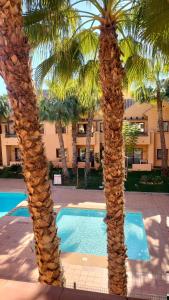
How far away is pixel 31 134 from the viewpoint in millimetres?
3717

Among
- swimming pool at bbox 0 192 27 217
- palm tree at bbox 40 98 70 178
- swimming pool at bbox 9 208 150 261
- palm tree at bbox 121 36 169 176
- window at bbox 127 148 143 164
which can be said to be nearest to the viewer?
palm tree at bbox 121 36 169 176

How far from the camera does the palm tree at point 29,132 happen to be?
11.1ft

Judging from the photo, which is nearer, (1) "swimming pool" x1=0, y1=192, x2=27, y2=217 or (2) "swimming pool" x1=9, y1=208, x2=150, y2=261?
(2) "swimming pool" x1=9, y1=208, x2=150, y2=261

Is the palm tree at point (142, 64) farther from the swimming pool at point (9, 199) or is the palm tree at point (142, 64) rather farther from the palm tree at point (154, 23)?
the swimming pool at point (9, 199)

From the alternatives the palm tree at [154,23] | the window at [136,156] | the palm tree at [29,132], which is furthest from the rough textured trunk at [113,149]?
the window at [136,156]

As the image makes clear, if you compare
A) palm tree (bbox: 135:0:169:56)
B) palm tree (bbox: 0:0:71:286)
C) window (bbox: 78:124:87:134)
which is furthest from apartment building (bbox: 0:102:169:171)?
palm tree (bbox: 0:0:71:286)

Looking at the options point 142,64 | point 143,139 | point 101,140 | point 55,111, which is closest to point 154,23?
point 142,64

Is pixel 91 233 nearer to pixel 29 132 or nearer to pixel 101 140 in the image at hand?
pixel 29 132

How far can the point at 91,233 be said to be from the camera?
13750 mm

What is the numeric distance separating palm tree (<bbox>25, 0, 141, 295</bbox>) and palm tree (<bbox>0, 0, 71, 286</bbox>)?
5.55 feet

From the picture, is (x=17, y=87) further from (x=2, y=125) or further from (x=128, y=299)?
(x=2, y=125)

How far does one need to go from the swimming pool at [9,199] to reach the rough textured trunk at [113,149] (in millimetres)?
14082

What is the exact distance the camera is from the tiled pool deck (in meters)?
8.56

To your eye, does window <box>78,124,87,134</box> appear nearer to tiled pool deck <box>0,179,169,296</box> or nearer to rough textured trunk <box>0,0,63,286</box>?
tiled pool deck <box>0,179,169,296</box>
